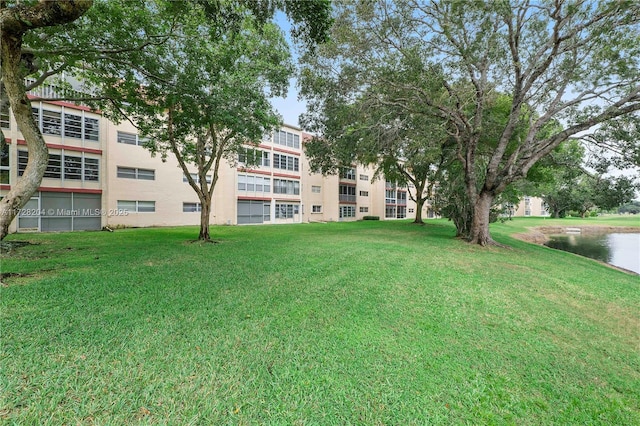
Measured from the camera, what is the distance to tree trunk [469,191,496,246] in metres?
12.5

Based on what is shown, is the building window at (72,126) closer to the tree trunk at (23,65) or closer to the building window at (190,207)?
the building window at (190,207)

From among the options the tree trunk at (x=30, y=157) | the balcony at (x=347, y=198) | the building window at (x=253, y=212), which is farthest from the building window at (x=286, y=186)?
the tree trunk at (x=30, y=157)

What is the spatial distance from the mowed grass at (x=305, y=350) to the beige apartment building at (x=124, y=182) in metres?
10.7

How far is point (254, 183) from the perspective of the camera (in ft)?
88.5

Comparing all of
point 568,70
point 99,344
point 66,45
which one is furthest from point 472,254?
point 66,45

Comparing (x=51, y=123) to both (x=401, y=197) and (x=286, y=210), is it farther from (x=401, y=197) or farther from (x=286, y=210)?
(x=401, y=197)

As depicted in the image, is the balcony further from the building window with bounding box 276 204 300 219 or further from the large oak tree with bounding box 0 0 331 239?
the large oak tree with bounding box 0 0 331 239

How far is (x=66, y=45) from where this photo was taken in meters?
7.70

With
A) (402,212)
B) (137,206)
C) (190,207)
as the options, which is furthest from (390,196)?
(137,206)

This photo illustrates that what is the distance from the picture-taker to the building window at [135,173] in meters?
19.6

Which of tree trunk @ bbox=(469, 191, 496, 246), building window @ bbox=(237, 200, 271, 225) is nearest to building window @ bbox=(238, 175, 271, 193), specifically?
building window @ bbox=(237, 200, 271, 225)

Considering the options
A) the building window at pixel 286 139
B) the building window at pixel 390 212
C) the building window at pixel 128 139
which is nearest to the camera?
the building window at pixel 128 139

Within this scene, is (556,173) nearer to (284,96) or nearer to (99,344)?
(284,96)

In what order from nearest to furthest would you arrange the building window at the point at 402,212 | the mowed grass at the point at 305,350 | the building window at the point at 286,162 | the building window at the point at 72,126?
the mowed grass at the point at 305,350
the building window at the point at 72,126
the building window at the point at 286,162
the building window at the point at 402,212
